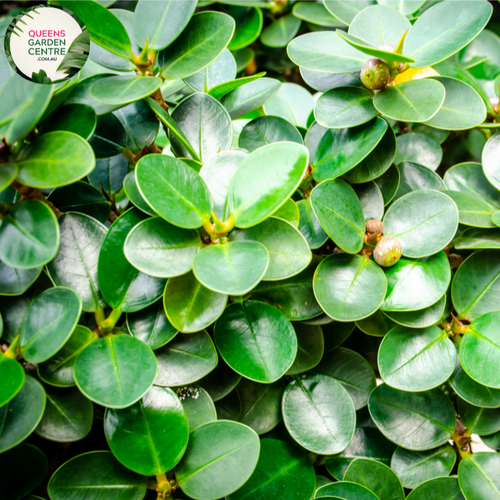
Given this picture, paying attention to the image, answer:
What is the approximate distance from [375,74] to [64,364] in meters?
0.64

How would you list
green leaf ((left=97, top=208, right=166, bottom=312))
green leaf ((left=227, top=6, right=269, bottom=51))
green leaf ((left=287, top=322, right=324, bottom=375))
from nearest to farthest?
green leaf ((left=97, top=208, right=166, bottom=312)), green leaf ((left=287, top=322, right=324, bottom=375)), green leaf ((left=227, top=6, right=269, bottom=51))

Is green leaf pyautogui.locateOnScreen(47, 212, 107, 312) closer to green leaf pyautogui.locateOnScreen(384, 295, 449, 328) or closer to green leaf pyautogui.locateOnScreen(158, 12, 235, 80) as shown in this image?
green leaf pyautogui.locateOnScreen(158, 12, 235, 80)

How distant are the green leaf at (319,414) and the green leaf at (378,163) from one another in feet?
1.12

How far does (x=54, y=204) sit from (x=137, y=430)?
1.22ft

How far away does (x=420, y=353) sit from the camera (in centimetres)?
65

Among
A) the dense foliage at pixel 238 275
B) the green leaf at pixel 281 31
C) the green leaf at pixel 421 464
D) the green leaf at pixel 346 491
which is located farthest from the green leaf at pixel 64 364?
the green leaf at pixel 281 31

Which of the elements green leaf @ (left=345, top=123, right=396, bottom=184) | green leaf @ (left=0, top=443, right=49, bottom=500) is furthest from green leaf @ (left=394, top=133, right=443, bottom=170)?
green leaf @ (left=0, top=443, right=49, bottom=500)

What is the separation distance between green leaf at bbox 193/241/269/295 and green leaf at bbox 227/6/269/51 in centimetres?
74

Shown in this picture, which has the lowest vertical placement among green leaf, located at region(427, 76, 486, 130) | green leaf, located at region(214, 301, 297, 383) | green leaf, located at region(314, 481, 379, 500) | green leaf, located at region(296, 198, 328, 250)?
green leaf, located at region(314, 481, 379, 500)

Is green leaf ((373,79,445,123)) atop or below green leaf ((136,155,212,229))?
atop

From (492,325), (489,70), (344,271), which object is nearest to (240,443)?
(344,271)

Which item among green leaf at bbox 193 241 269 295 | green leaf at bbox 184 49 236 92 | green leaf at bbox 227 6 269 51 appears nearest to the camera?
green leaf at bbox 193 241 269 295

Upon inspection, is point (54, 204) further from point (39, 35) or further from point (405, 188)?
point (405, 188)

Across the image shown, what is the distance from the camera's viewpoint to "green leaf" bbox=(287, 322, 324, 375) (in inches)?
26.3
